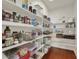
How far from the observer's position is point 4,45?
4.14 ft

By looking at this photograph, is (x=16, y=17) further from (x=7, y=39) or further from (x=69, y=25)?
(x=69, y=25)

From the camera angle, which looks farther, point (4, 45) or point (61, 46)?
point (61, 46)

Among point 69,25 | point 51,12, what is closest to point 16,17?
point 69,25

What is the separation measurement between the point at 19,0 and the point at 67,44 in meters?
4.09

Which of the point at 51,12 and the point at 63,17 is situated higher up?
the point at 51,12

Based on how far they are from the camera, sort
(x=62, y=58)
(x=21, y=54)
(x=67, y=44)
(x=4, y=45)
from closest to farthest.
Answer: (x=4, y=45), (x=21, y=54), (x=62, y=58), (x=67, y=44)

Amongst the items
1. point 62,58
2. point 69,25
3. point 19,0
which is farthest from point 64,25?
point 19,0

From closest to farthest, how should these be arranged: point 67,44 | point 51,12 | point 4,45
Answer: point 4,45, point 67,44, point 51,12

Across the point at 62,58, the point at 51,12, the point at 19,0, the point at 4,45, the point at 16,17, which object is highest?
the point at 51,12

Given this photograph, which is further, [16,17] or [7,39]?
[16,17]

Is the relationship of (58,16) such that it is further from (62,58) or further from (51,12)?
(62,58)

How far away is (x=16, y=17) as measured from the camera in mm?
1638

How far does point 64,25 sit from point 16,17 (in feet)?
14.3

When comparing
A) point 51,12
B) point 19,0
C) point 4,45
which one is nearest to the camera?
point 4,45
